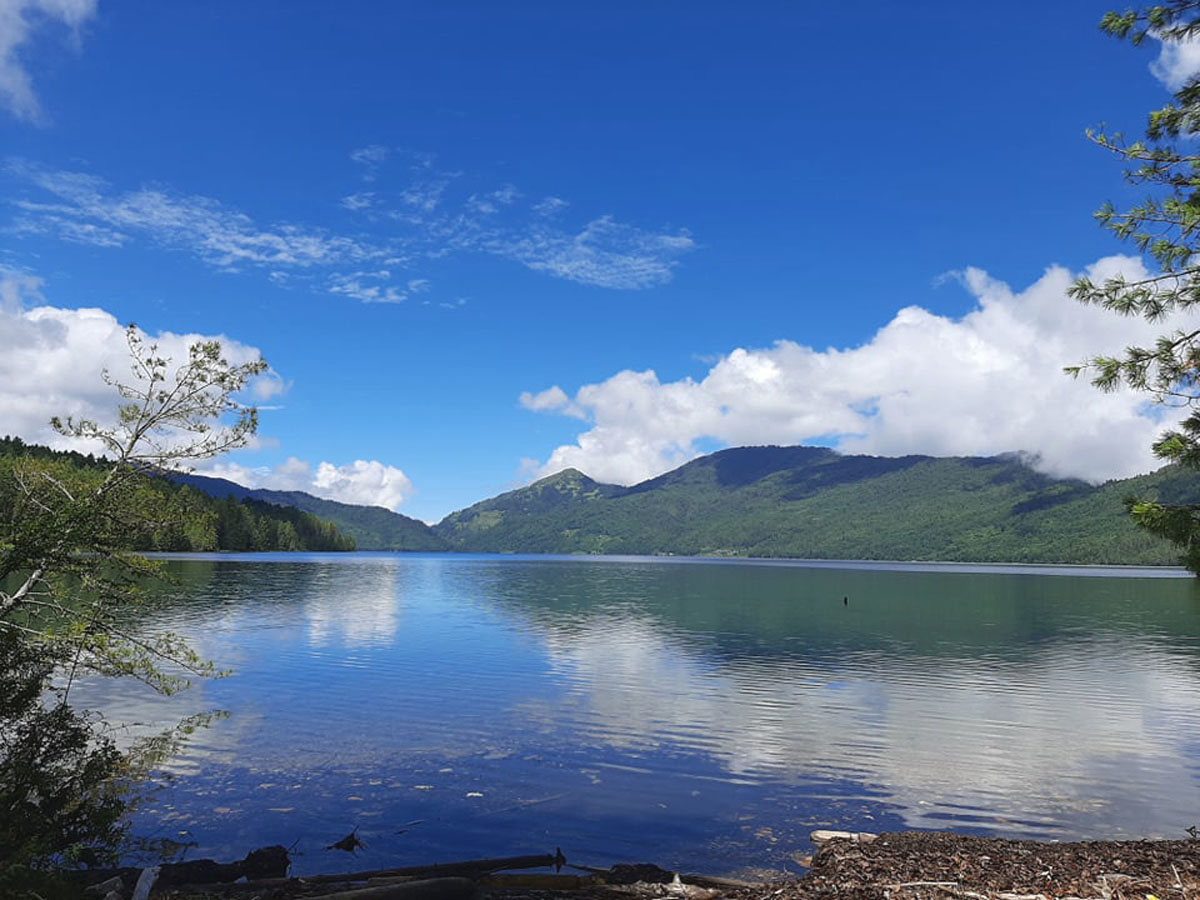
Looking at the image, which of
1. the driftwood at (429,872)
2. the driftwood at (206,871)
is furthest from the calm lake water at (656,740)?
the driftwood at (429,872)

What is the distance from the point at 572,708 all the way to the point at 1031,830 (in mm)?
24439

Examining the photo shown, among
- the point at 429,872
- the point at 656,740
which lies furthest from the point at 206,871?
the point at 656,740

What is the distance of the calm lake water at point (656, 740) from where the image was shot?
24750mm

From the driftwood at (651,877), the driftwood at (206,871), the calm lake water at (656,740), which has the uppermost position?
the driftwood at (206,871)

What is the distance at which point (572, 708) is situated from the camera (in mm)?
43469

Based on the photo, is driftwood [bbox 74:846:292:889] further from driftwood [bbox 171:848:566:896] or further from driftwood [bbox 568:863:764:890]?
driftwood [bbox 568:863:764:890]

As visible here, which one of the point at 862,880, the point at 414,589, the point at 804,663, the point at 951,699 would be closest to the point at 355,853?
the point at 862,880

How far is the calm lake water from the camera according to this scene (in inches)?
974

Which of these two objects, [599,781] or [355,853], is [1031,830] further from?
[355,853]

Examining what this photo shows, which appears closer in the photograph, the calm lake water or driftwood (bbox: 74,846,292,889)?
driftwood (bbox: 74,846,292,889)

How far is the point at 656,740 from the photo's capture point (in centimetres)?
3669

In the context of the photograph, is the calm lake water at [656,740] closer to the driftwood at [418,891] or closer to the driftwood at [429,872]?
the driftwood at [429,872]

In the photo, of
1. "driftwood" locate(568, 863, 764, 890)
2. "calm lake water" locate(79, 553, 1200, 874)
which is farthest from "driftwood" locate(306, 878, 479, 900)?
"calm lake water" locate(79, 553, 1200, 874)

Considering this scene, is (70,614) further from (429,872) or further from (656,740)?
(656,740)
